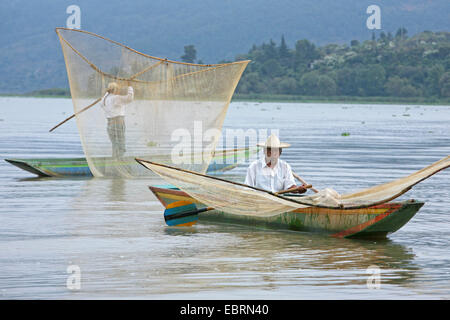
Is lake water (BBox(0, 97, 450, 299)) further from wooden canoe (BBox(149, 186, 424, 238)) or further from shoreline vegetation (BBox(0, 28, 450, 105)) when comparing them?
shoreline vegetation (BBox(0, 28, 450, 105))

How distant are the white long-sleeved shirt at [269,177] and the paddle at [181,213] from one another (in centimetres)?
74

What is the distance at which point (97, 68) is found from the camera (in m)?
15.1

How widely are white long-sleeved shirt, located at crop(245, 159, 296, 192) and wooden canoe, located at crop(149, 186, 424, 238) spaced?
0.48m

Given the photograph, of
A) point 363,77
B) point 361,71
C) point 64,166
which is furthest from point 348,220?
Answer: point 361,71

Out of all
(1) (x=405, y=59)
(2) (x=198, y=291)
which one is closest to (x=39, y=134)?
(2) (x=198, y=291)

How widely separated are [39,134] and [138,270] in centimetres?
2430

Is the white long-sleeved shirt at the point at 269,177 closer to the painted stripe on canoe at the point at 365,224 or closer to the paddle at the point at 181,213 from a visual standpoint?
the paddle at the point at 181,213

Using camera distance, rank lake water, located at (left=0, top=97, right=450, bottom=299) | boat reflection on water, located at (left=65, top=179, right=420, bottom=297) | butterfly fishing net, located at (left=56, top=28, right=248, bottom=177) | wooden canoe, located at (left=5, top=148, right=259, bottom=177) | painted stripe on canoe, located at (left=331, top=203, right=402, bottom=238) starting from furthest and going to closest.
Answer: wooden canoe, located at (left=5, top=148, right=259, bottom=177), butterfly fishing net, located at (left=56, top=28, right=248, bottom=177), painted stripe on canoe, located at (left=331, top=203, right=402, bottom=238), boat reflection on water, located at (left=65, top=179, right=420, bottom=297), lake water, located at (left=0, top=97, right=450, bottom=299)

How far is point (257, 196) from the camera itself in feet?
32.7

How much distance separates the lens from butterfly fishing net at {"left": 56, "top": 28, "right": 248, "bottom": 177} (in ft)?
49.4

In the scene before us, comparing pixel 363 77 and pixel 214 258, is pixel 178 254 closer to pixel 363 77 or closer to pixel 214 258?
pixel 214 258

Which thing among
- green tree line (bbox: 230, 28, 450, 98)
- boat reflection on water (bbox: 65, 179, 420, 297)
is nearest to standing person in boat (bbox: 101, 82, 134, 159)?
boat reflection on water (bbox: 65, 179, 420, 297)

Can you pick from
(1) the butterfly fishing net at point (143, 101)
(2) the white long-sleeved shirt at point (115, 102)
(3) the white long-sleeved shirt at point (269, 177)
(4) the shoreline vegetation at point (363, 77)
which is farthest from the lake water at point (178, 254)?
(4) the shoreline vegetation at point (363, 77)
